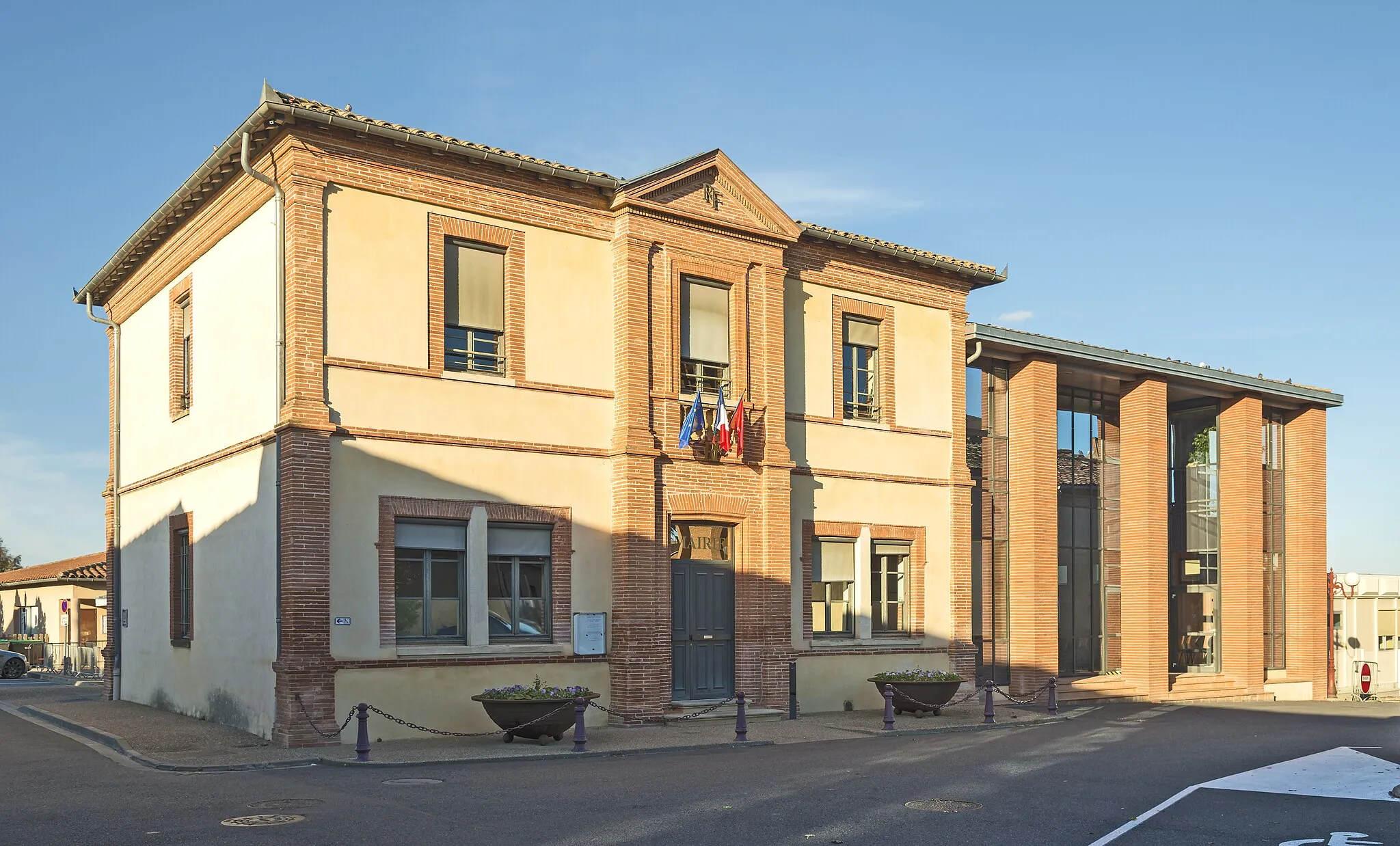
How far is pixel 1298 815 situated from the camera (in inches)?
472

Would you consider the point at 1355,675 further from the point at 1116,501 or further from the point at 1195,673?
the point at 1116,501

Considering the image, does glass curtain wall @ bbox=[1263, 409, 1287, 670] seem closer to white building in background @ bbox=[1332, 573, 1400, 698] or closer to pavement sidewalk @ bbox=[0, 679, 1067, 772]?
white building in background @ bbox=[1332, 573, 1400, 698]

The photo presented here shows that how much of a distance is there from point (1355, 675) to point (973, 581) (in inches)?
657

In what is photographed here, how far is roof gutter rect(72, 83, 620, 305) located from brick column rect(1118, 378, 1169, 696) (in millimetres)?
15344

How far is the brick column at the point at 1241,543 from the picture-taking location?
31734 mm

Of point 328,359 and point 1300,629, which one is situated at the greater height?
point 328,359

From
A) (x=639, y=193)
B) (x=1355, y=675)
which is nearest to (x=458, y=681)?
(x=639, y=193)

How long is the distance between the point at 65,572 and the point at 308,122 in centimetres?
3210

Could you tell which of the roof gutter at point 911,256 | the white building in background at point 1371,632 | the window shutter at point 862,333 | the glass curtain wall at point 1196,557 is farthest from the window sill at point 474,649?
the white building in background at point 1371,632

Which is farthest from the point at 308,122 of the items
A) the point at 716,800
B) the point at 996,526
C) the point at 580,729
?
the point at 996,526

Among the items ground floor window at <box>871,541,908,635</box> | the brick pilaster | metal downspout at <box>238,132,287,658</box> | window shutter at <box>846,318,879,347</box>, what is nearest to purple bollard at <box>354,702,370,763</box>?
the brick pilaster

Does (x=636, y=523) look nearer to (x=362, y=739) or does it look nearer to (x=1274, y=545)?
(x=362, y=739)

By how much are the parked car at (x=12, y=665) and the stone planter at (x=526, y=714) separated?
26456 mm

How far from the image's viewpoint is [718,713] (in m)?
20.8
